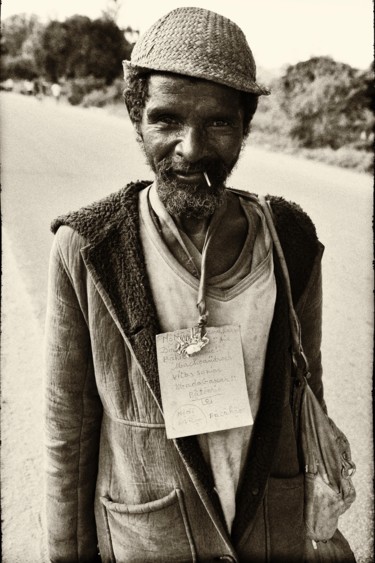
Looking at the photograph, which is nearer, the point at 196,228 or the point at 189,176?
the point at 189,176

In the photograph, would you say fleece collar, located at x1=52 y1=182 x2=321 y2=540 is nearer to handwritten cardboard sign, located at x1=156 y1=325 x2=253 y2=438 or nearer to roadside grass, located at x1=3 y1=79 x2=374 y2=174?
handwritten cardboard sign, located at x1=156 y1=325 x2=253 y2=438

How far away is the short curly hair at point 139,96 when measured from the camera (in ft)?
3.77

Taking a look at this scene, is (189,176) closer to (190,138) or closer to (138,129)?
(190,138)

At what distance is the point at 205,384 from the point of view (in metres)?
1.17

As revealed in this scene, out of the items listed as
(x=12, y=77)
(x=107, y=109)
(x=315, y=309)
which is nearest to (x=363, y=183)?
(x=315, y=309)

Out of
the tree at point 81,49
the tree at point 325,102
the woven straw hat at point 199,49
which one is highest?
the tree at point 81,49

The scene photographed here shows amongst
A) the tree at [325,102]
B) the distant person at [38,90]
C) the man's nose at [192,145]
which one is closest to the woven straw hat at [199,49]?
the man's nose at [192,145]

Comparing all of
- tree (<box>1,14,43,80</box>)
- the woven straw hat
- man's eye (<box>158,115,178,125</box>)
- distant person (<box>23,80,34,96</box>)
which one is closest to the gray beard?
man's eye (<box>158,115,178,125</box>)

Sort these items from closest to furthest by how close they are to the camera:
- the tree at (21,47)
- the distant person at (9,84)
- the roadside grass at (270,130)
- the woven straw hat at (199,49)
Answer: the woven straw hat at (199,49) < the roadside grass at (270,130) < the tree at (21,47) < the distant person at (9,84)

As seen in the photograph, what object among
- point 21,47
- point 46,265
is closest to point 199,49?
point 46,265

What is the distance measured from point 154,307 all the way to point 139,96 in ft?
1.60

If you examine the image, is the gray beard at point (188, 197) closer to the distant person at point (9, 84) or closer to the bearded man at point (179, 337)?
the bearded man at point (179, 337)

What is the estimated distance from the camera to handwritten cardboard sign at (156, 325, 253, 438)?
1.14 meters

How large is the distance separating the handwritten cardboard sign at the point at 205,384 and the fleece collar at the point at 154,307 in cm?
3
